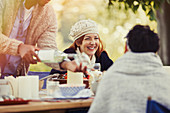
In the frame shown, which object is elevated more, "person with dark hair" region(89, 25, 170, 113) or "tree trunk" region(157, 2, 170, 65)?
"tree trunk" region(157, 2, 170, 65)

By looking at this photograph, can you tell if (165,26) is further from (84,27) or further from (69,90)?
(69,90)

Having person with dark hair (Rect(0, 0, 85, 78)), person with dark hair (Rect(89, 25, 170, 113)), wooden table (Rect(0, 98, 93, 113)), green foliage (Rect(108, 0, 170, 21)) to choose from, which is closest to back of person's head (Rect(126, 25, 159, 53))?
person with dark hair (Rect(89, 25, 170, 113))

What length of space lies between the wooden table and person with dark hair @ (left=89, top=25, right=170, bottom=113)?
0.26m

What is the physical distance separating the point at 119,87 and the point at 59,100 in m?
0.52

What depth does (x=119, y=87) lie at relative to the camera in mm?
1495

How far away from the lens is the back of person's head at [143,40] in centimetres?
162

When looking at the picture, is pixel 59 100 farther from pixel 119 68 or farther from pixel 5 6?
pixel 5 6

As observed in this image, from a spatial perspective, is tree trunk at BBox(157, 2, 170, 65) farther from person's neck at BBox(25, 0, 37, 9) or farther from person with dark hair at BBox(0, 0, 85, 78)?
person's neck at BBox(25, 0, 37, 9)

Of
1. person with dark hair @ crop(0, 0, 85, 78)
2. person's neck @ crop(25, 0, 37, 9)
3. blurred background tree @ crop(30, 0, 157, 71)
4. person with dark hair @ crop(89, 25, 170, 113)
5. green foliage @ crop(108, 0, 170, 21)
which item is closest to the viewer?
person with dark hair @ crop(89, 25, 170, 113)

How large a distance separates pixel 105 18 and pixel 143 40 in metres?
3.39

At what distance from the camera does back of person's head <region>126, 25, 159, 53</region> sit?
1.62m

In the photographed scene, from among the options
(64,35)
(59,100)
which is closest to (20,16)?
(64,35)

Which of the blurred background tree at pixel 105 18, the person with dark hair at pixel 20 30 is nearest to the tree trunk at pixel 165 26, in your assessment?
the blurred background tree at pixel 105 18

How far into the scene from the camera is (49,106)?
1688 millimetres
